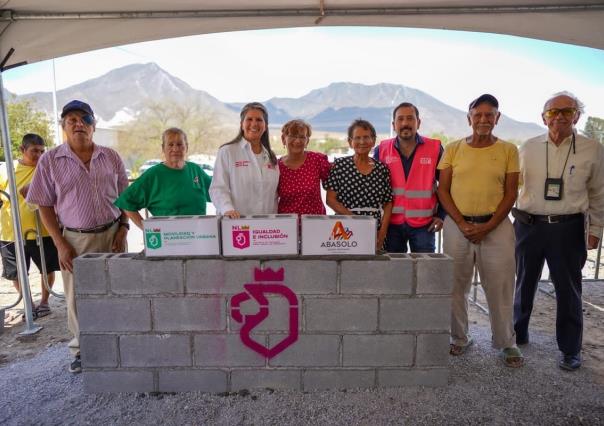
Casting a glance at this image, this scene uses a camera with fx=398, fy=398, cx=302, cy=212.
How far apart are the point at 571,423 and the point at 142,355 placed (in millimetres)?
2642

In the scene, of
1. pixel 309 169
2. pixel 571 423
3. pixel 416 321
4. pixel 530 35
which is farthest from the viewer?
pixel 530 35

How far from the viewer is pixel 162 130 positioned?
161ft

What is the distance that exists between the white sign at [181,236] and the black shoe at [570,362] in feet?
8.81

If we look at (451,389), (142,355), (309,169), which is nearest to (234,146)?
(309,169)

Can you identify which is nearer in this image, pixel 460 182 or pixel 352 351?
pixel 352 351

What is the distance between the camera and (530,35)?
11.4 ft

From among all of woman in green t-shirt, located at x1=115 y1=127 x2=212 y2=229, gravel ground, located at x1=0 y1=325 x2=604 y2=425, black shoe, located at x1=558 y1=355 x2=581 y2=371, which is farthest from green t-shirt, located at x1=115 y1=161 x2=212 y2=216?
black shoe, located at x1=558 y1=355 x2=581 y2=371

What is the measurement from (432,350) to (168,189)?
223 cm

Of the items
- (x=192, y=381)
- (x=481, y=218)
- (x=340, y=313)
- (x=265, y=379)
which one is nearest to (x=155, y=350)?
(x=192, y=381)

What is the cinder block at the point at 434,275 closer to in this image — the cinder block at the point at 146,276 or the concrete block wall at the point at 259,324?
the concrete block wall at the point at 259,324

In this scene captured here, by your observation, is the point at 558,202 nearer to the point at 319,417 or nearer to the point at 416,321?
the point at 416,321

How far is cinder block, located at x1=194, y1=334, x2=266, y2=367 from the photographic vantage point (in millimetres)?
2523

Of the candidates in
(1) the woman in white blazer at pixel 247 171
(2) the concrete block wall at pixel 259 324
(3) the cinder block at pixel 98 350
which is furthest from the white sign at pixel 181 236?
(3) the cinder block at pixel 98 350

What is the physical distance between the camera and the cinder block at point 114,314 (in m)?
2.49
